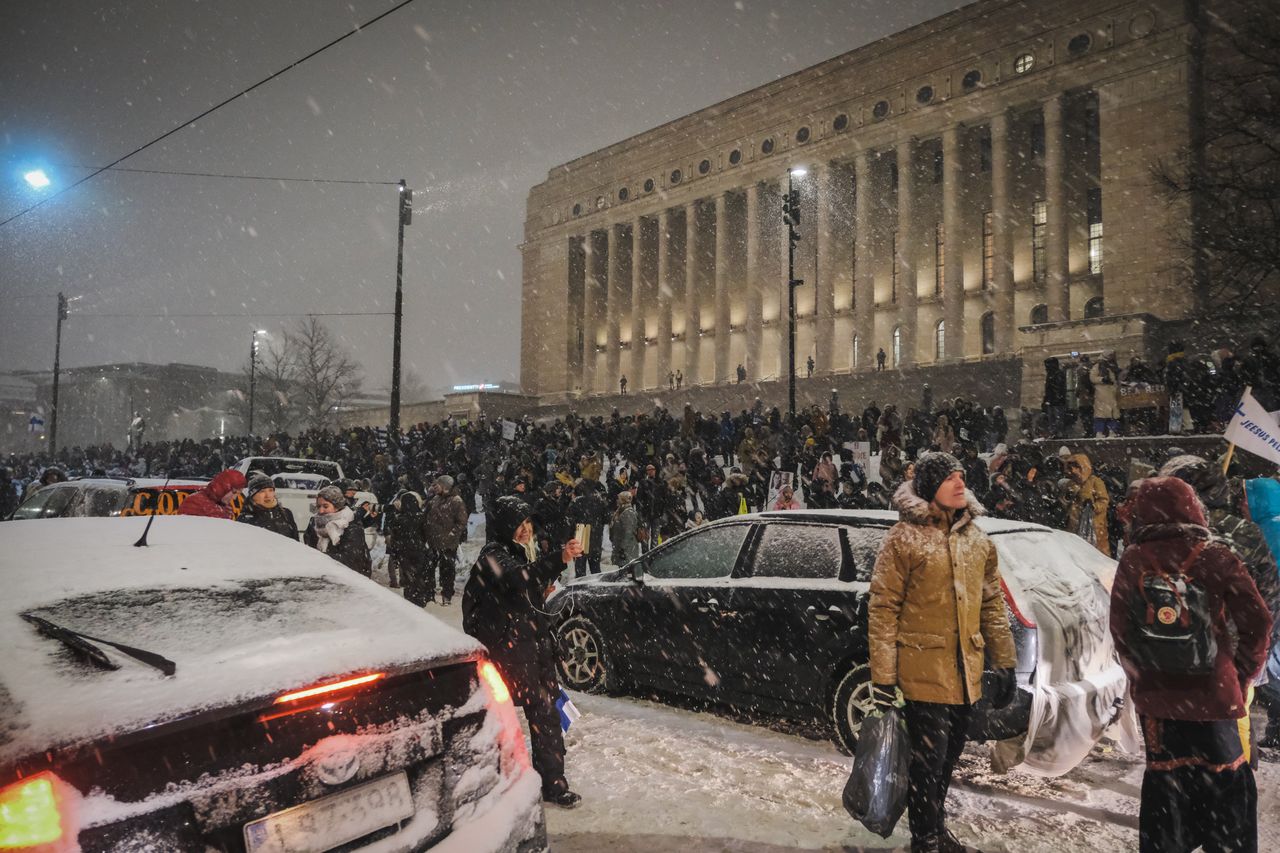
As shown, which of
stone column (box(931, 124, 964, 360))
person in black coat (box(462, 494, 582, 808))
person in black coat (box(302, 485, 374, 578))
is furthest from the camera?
stone column (box(931, 124, 964, 360))

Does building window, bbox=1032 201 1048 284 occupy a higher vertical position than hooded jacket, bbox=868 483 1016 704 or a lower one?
higher

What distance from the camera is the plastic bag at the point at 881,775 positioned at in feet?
11.3

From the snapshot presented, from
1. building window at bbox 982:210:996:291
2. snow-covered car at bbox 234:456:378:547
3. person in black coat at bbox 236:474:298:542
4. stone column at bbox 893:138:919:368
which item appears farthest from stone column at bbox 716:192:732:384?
person in black coat at bbox 236:474:298:542

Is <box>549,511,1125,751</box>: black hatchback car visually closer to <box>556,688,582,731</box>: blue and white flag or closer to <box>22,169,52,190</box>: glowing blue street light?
<box>556,688,582,731</box>: blue and white flag

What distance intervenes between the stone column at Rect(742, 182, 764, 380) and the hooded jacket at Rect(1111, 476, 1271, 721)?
5148 cm

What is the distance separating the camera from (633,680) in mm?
6359

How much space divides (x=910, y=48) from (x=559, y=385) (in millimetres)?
33725

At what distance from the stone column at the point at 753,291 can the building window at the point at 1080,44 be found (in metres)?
19.0

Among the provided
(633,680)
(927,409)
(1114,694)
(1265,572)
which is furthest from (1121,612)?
(927,409)

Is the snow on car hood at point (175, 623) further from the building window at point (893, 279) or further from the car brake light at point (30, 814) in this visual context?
the building window at point (893, 279)

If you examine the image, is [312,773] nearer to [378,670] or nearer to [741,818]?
[378,670]

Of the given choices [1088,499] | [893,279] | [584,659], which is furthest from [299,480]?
[893,279]

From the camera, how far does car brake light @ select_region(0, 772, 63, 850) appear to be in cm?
174

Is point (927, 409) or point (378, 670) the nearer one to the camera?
point (378, 670)
